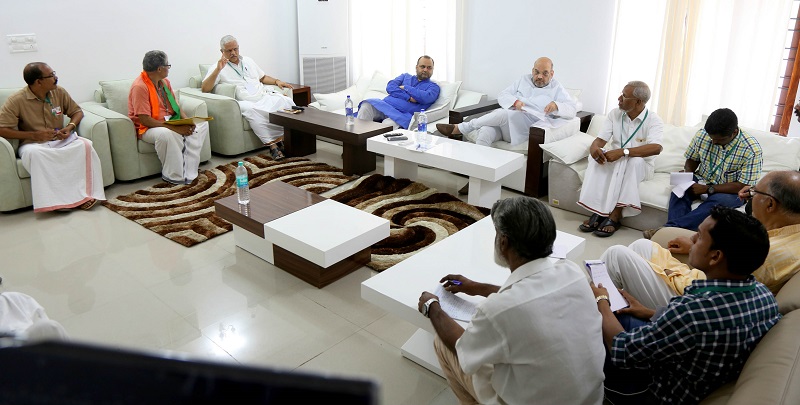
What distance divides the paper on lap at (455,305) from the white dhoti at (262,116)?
3.78 meters

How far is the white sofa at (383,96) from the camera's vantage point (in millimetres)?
5840

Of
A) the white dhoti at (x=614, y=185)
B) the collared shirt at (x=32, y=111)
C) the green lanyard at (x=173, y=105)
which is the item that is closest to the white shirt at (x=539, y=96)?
the white dhoti at (x=614, y=185)

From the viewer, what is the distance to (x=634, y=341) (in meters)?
1.86

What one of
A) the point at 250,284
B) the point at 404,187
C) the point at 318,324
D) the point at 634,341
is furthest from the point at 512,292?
the point at 404,187

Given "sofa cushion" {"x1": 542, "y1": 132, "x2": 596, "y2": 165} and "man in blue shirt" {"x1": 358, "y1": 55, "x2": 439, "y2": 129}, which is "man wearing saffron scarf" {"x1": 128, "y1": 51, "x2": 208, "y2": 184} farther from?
"sofa cushion" {"x1": 542, "y1": 132, "x2": 596, "y2": 165}

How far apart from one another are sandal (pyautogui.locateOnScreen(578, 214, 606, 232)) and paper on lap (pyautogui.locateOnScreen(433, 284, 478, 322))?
6.92 feet

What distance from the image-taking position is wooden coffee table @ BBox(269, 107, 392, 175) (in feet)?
16.8

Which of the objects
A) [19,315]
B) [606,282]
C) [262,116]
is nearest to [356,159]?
[262,116]

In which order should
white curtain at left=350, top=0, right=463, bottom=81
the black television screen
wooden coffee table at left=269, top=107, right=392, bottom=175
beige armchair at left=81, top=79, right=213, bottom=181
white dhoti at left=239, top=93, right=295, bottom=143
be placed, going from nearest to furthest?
the black television screen < beige armchair at left=81, top=79, right=213, bottom=181 < wooden coffee table at left=269, top=107, right=392, bottom=175 < white dhoti at left=239, top=93, right=295, bottom=143 < white curtain at left=350, top=0, right=463, bottom=81

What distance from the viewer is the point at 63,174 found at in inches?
171

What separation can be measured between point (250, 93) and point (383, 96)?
1.41 meters

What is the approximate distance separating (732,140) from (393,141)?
2.47m

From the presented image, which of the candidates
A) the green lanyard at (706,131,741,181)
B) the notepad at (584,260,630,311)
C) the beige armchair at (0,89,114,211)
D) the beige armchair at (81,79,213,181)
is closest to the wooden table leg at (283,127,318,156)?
the beige armchair at (81,79,213,181)

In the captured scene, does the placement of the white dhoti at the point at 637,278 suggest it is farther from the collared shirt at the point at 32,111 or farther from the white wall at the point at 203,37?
the collared shirt at the point at 32,111
